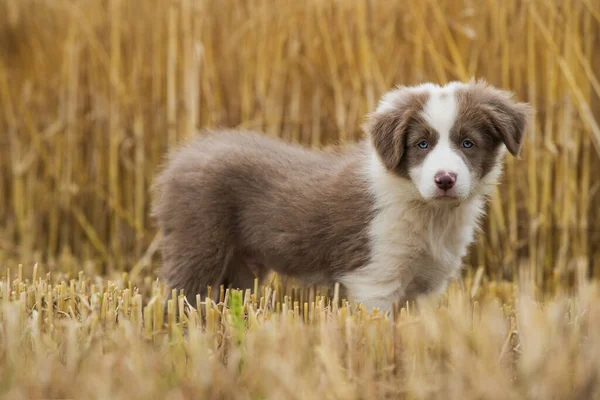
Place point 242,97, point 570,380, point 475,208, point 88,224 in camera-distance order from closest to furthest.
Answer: point 570,380 < point 475,208 < point 242,97 < point 88,224

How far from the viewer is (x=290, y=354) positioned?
9.32 ft

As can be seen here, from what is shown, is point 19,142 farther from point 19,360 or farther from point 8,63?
point 19,360

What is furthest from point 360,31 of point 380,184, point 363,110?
point 380,184

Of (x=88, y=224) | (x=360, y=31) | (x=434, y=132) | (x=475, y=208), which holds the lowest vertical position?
(x=88, y=224)

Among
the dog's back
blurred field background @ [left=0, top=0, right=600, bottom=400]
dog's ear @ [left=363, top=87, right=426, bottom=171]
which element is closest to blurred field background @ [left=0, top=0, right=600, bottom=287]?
blurred field background @ [left=0, top=0, right=600, bottom=400]

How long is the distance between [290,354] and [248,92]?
12.4 ft

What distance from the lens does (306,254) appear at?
450 cm

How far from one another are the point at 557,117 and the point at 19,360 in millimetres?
4166

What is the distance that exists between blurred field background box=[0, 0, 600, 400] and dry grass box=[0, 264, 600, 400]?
0.10ft

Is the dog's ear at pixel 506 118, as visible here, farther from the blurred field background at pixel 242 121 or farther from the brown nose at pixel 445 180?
the blurred field background at pixel 242 121

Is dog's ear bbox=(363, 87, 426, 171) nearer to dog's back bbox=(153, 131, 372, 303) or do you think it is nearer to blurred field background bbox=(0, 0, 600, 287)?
dog's back bbox=(153, 131, 372, 303)

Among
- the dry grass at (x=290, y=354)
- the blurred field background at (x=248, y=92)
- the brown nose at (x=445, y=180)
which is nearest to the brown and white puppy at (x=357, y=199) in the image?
the brown nose at (x=445, y=180)

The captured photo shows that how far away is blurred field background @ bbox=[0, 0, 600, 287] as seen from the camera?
581 cm

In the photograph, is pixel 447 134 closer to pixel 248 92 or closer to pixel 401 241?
pixel 401 241
